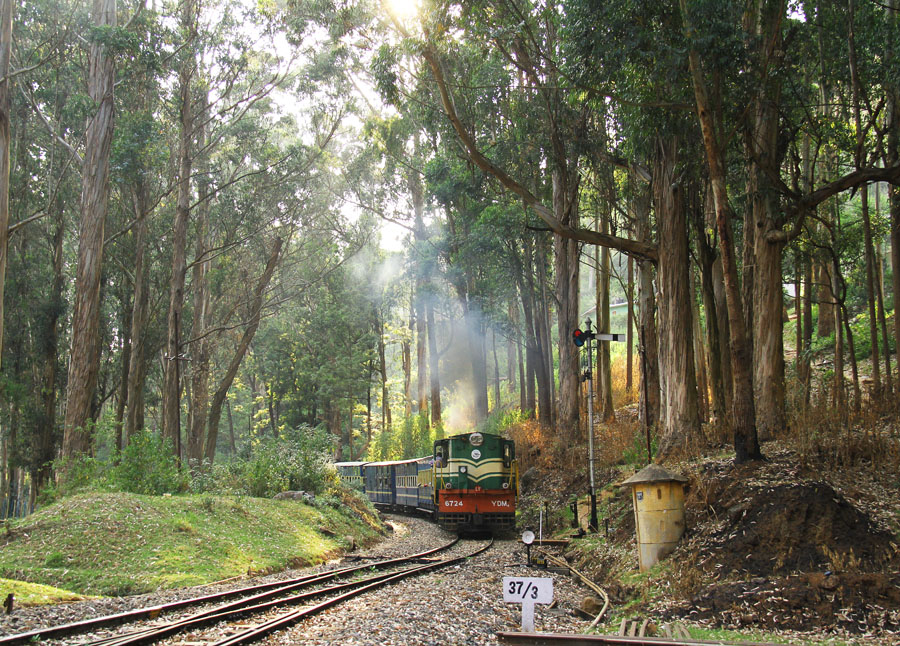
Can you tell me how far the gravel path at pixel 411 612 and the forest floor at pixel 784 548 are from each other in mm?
929

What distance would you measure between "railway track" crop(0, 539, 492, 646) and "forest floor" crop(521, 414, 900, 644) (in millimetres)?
3126

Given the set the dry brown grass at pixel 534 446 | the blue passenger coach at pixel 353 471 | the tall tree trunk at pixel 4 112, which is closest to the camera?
the tall tree trunk at pixel 4 112

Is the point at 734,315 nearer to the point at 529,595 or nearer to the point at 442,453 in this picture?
the point at 529,595

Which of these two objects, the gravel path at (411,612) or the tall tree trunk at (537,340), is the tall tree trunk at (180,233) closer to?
the tall tree trunk at (537,340)

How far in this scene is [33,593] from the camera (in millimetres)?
7801

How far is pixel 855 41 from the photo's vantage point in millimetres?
14492

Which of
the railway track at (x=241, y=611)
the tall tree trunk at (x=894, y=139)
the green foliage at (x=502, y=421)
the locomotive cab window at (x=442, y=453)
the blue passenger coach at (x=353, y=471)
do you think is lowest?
the blue passenger coach at (x=353, y=471)

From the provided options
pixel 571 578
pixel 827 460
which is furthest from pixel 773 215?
pixel 571 578

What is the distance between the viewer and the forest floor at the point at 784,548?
20.8 ft

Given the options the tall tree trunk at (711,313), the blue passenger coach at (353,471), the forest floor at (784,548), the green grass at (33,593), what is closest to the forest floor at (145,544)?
the green grass at (33,593)

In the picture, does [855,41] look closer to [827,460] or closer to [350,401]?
[827,460]

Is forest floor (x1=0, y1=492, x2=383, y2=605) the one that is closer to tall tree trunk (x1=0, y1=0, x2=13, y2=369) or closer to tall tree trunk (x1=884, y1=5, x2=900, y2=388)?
tall tree trunk (x1=0, y1=0, x2=13, y2=369)

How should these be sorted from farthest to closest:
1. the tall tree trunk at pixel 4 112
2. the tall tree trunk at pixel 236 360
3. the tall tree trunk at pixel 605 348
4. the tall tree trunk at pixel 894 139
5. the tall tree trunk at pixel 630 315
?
the tall tree trunk at pixel 236 360, the tall tree trunk at pixel 630 315, the tall tree trunk at pixel 605 348, the tall tree trunk at pixel 4 112, the tall tree trunk at pixel 894 139

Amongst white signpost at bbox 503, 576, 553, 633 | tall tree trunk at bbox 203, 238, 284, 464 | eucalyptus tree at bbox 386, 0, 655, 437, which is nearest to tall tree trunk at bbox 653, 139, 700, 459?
eucalyptus tree at bbox 386, 0, 655, 437
